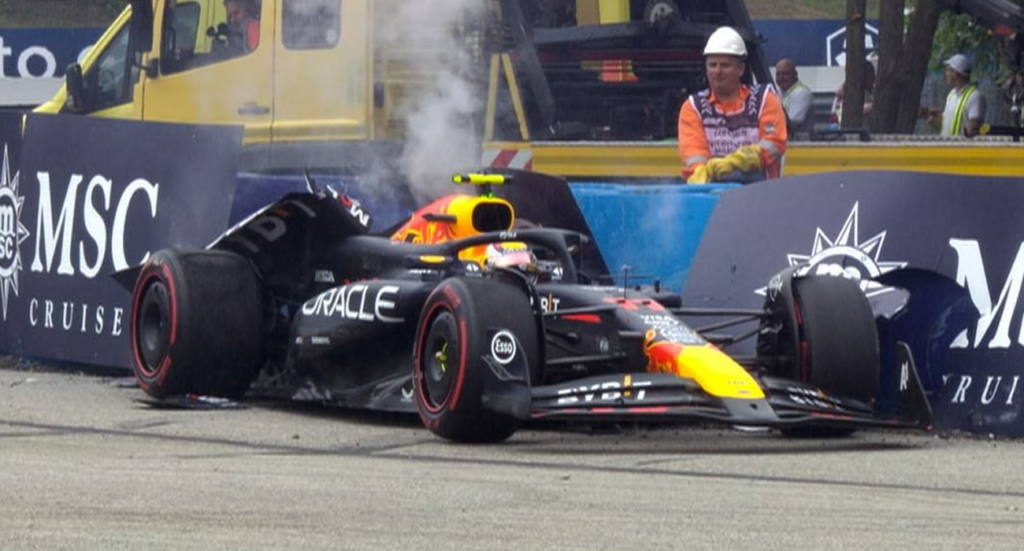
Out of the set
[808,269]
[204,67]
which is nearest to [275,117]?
[204,67]

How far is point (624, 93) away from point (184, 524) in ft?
28.4

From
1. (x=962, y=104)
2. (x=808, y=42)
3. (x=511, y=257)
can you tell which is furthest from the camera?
(x=808, y=42)

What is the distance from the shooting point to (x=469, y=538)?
6203mm

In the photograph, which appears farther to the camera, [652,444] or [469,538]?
[652,444]

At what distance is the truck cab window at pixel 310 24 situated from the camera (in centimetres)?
1363

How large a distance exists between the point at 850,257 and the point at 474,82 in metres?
4.43

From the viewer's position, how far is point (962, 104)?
1777cm

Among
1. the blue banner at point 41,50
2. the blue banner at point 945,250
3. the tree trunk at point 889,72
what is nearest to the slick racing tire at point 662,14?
the blue banner at point 945,250

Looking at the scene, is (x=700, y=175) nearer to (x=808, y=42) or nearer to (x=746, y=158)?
(x=746, y=158)

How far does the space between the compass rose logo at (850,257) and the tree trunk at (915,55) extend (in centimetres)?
963

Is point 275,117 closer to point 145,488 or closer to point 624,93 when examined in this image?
point 624,93

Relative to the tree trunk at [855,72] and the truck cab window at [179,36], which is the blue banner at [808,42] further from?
the truck cab window at [179,36]

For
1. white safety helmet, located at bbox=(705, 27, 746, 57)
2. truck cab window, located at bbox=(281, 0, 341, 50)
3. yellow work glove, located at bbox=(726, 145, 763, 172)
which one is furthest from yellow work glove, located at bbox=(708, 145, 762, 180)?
truck cab window, located at bbox=(281, 0, 341, 50)

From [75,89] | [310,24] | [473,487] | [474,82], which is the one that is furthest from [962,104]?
[473,487]
